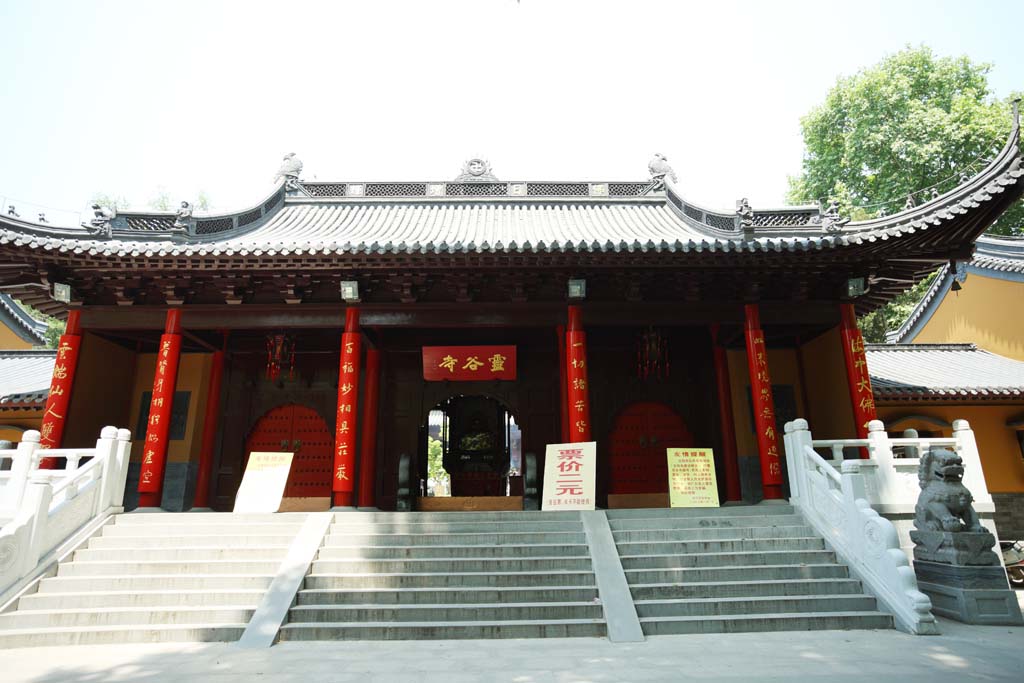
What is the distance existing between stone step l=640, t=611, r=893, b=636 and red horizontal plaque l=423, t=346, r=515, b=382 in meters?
5.29

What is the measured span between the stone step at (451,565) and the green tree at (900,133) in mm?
18409

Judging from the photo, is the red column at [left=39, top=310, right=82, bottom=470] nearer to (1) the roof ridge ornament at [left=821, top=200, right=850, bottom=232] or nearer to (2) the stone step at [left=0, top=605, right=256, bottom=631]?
(2) the stone step at [left=0, top=605, right=256, bottom=631]

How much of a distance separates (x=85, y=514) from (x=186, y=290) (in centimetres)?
356

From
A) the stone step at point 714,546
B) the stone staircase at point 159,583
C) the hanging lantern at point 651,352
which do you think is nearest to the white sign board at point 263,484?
the stone staircase at point 159,583

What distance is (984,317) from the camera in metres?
13.7

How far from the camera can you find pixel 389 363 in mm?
11273

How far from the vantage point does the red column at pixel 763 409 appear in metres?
7.97

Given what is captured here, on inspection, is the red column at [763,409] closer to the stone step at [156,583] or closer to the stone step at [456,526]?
the stone step at [456,526]

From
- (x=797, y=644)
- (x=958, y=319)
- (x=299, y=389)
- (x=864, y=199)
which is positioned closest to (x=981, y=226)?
(x=797, y=644)

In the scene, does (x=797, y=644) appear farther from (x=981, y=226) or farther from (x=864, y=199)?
(x=864, y=199)

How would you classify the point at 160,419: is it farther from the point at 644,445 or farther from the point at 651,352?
the point at 644,445

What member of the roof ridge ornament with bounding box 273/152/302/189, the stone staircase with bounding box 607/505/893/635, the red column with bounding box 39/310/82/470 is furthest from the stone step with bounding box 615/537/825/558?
the roof ridge ornament with bounding box 273/152/302/189

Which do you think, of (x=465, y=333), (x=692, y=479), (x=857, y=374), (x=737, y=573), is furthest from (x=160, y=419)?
(x=857, y=374)

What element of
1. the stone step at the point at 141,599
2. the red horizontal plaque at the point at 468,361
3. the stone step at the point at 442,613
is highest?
the red horizontal plaque at the point at 468,361
